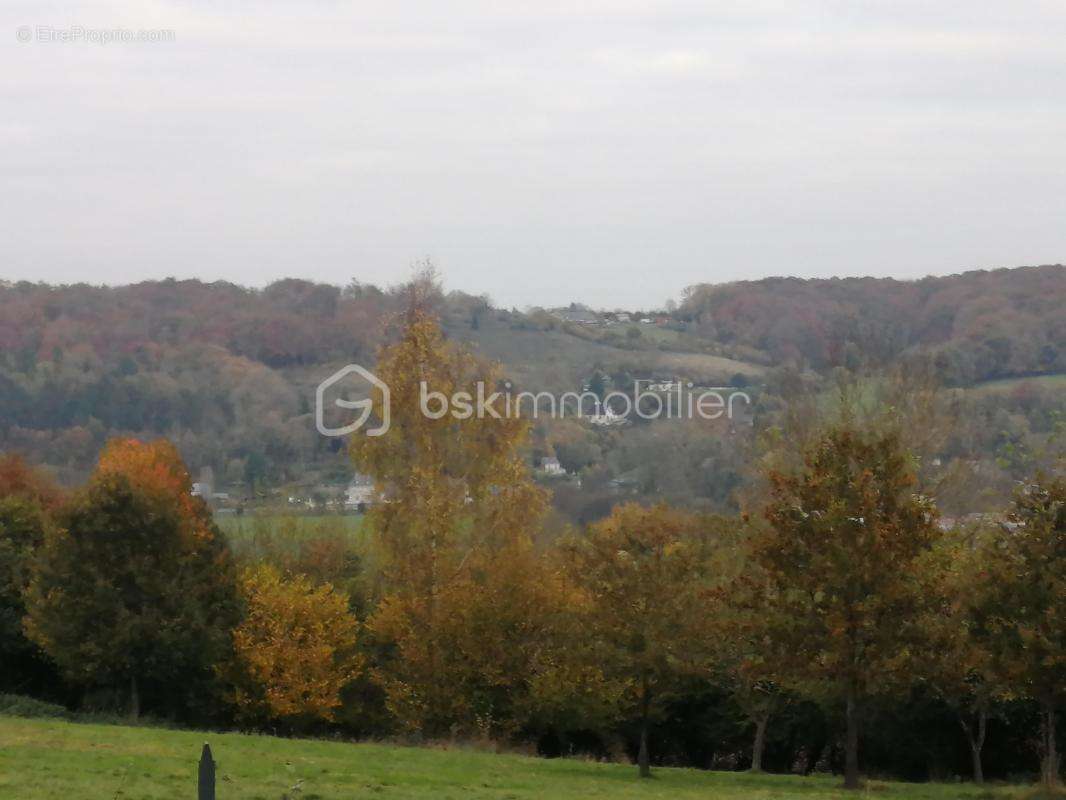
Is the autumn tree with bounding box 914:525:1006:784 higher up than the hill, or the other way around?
the hill

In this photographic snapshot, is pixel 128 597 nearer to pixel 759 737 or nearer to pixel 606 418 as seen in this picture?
pixel 759 737

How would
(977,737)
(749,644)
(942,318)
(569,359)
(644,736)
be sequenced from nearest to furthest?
(644,736) < (749,644) < (977,737) < (942,318) < (569,359)

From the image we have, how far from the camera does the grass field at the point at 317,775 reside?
56.9 feet

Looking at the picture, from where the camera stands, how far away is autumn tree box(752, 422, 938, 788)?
76.8 ft

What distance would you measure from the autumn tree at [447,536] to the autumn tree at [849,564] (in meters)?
11.0

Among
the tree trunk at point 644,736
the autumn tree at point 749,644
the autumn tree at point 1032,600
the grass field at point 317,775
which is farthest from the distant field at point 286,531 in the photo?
the autumn tree at point 1032,600

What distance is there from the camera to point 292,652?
112 ft

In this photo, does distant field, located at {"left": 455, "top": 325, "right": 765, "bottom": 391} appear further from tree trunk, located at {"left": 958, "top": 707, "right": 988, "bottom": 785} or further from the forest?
tree trunk, located at {"left": 958, "top": 707, "right": 988, "bottom": 785}

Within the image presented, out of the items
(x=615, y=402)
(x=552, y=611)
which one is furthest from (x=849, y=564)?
(x=615, y=402)

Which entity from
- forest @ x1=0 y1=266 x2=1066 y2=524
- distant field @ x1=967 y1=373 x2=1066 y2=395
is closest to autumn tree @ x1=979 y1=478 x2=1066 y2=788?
forest @ x1=0 y1=266 x2=1066 y2=524

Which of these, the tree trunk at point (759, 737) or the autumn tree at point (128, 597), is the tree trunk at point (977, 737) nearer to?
the tree trunk at point (759, 737)

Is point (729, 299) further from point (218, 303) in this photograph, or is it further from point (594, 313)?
point (218, 303)

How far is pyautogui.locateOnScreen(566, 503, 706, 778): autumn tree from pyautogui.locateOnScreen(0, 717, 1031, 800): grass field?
2.21 m

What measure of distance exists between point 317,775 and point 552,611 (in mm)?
14333
